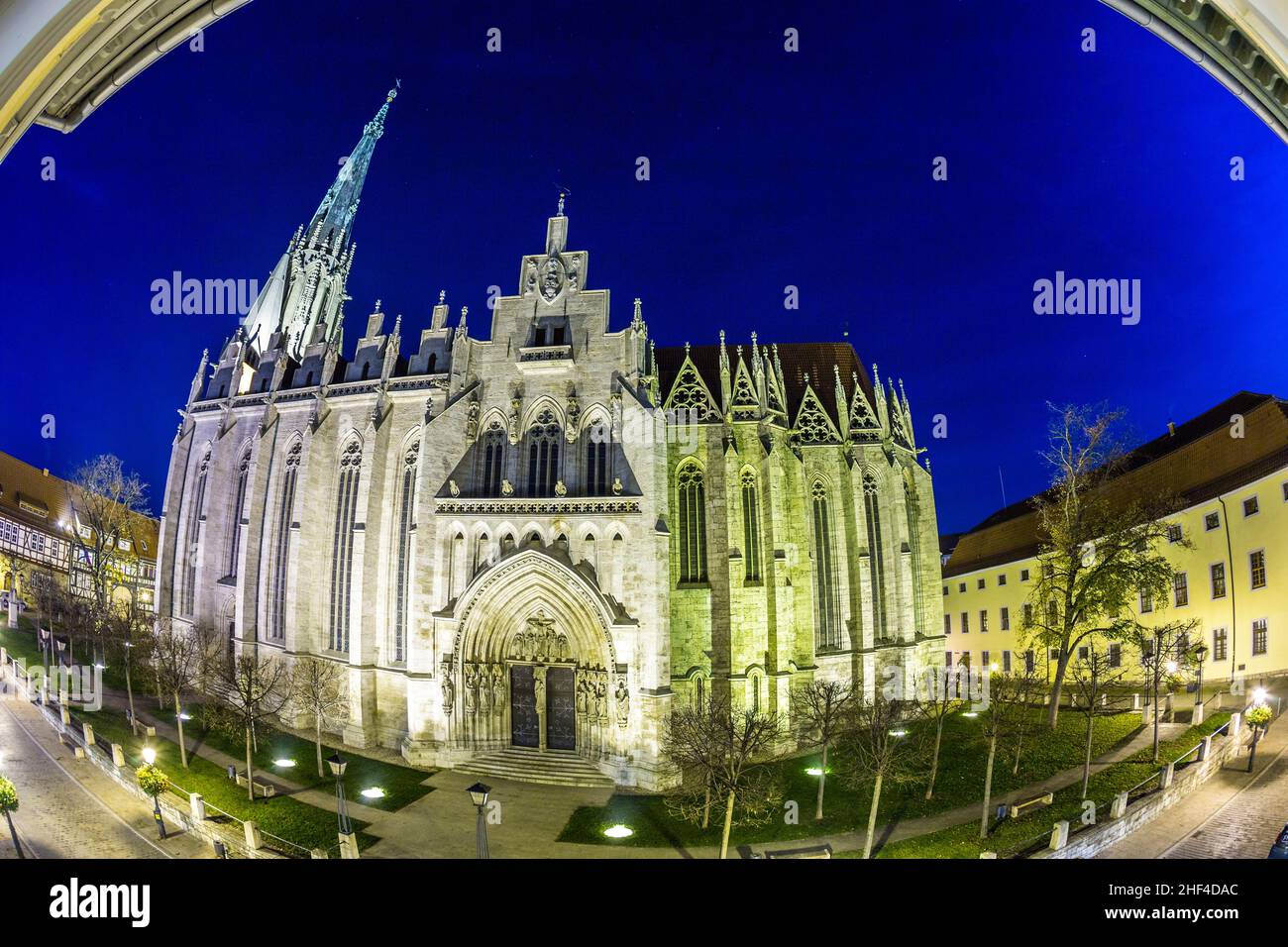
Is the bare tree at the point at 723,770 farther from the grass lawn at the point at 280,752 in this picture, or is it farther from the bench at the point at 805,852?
the grass lawn at the point at 280,752

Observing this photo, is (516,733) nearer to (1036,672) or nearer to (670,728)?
(670,728)

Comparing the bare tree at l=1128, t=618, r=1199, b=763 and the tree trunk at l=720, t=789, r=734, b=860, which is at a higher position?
the bare tree at l=1128, t=618, r=1199, b=763

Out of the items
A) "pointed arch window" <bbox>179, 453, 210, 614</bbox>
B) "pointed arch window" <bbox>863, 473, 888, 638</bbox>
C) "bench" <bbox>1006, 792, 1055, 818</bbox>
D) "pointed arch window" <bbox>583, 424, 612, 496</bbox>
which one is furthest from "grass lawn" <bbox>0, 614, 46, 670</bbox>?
"pointed arch window" <bbox>863, 473, 888, 638</bbox>

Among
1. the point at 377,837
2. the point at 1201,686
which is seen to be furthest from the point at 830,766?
the point at 377,837

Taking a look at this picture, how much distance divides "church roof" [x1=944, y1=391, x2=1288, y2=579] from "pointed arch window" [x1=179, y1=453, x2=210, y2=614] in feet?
60.8

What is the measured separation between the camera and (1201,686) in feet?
24.6

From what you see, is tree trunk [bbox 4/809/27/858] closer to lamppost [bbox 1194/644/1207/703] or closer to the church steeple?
lamppost [bbox 1194/644/1207/703]

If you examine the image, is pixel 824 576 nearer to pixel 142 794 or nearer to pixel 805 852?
pixel 805 852

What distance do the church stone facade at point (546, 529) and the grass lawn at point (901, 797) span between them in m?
2.39

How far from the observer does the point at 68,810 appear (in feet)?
→ 23.6

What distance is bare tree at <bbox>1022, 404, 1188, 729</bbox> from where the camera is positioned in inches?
319

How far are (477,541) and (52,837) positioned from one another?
760 cm

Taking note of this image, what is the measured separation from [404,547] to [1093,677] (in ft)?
46.3
